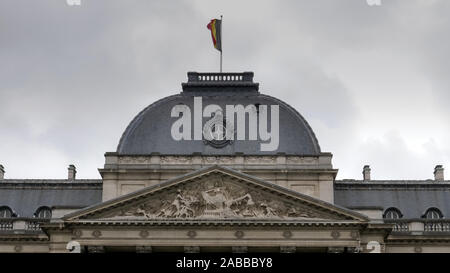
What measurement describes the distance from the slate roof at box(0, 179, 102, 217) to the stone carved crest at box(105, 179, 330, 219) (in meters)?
9.76

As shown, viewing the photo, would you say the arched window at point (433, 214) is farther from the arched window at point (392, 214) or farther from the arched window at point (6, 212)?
the arched window at point (6, 212)

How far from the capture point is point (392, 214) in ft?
204

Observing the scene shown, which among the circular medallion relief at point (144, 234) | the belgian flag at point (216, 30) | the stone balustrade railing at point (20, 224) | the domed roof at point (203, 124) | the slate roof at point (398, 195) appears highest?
the belgian flag at point (216, 30)

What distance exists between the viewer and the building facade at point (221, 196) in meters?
54.0

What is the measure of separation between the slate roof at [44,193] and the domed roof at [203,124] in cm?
483

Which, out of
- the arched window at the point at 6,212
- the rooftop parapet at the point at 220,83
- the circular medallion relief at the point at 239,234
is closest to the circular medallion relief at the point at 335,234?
the circular medallion relief at the point at 239,234

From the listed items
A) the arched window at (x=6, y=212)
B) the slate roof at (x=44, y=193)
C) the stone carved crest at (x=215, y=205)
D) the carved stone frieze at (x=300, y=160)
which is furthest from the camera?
the slate roof at (x=44, y=193)

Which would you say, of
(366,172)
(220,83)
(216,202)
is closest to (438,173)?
(366,172)

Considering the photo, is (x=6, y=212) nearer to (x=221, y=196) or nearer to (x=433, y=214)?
(x=221, y=196)

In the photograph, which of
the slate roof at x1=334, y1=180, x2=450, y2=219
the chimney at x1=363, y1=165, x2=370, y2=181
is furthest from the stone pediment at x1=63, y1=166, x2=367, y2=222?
the chimney at x1=363, y1=165, x2=370, y2=181

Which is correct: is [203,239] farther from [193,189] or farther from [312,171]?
[312,171]

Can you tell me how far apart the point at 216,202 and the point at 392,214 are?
16.3m

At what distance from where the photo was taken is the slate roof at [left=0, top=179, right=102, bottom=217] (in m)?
63.5

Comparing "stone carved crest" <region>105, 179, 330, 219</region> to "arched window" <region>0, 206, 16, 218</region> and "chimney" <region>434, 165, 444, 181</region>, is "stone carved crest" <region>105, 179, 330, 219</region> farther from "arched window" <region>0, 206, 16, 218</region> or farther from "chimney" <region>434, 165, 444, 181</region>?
"chimney" <region>434, 165, 444, 181</region>
